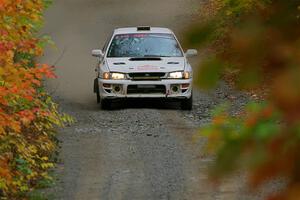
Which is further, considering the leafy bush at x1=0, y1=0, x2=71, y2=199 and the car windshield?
the car windshield

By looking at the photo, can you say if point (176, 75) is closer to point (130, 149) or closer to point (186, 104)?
point (186, 104)

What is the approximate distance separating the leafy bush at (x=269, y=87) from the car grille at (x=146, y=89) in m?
15.2

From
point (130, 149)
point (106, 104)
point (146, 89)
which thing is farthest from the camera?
point (106, 104)

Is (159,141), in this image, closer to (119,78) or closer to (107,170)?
(107,170)

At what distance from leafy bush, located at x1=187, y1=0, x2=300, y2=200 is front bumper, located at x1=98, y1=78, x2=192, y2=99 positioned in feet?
49.8

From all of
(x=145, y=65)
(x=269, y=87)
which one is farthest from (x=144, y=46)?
(x=269, y=87)

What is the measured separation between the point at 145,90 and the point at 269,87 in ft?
50.2

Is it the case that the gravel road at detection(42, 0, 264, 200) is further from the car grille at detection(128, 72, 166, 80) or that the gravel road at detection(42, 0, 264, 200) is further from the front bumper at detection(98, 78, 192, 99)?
the car grille at detection(128, 72, 166, 80)

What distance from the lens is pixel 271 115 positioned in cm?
167

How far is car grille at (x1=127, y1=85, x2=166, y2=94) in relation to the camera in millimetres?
A: 16922

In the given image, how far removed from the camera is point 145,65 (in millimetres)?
16984

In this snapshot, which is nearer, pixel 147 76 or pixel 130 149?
pixel 130 149

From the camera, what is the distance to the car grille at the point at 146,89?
55.5ft

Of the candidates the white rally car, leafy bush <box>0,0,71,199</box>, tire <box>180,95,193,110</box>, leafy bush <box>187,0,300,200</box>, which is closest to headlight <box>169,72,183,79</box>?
the white rally car
